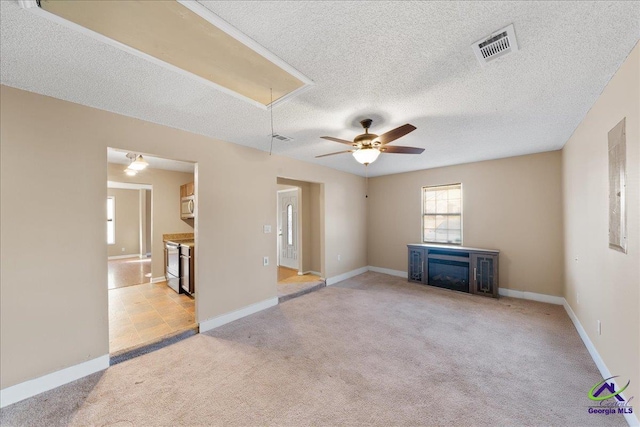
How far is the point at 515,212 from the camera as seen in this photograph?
14.5 ft

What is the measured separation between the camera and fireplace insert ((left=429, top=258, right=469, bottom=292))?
470cm

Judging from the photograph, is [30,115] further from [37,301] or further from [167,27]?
[167,27]

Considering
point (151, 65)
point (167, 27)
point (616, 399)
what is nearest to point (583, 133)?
point (616, 399)

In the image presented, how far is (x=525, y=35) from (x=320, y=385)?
2.97 metres

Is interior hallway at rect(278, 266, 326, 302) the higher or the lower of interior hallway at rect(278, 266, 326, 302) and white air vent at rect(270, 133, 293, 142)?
the lower

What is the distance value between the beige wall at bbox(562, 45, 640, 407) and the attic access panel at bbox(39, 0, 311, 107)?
2371 mm

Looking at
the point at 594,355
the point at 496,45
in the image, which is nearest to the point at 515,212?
the point at 594,355

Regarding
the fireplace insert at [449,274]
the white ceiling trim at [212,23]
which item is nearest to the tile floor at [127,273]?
the white ceiling trim at [212,23]

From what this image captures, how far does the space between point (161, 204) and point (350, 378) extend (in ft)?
16.8

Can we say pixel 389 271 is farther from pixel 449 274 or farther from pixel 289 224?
pixel 289 224

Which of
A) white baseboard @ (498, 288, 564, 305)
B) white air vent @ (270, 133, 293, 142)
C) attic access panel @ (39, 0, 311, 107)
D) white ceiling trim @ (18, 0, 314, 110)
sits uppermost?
attic access panel @ (39, 0, 311, 107)

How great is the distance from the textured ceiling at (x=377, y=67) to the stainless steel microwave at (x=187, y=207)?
2.39 m

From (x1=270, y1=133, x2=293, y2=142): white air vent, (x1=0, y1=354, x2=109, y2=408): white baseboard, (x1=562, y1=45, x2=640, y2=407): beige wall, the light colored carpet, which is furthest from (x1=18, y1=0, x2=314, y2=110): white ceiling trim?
(x1=0, y1=354, x2=109, y2=408): white baseboard

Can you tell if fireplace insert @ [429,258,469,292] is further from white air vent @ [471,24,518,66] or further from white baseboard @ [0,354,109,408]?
white baseboard @ [0,354,109,408]
